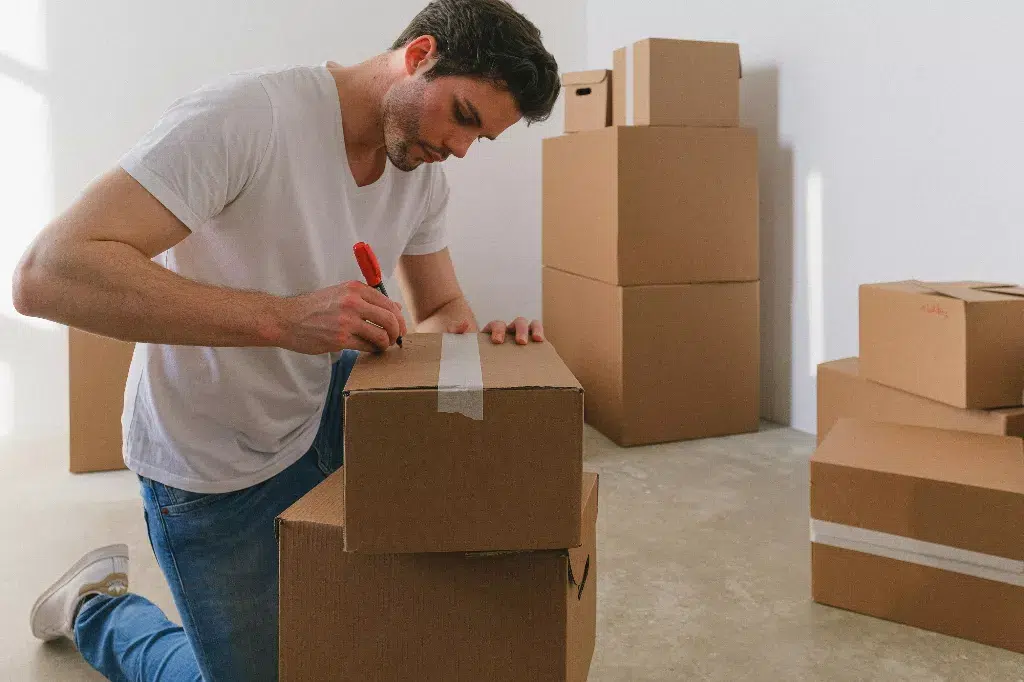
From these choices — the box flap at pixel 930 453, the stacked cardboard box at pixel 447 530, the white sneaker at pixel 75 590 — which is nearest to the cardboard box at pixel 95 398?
the white sneaker at pixel 75 590

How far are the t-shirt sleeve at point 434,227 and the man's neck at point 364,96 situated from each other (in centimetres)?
24

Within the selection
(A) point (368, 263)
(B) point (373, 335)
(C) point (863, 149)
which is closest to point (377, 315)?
(B) point (373, 335)

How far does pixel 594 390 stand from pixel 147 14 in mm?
2162

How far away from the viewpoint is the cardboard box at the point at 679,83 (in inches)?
111

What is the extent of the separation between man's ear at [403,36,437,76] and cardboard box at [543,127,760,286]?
5.56 feet

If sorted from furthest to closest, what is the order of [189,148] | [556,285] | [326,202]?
[556,285] < [326,202] < [189,148]

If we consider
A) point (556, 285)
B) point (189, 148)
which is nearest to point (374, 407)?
point (189, 148)

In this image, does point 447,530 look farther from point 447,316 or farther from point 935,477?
point 935,477

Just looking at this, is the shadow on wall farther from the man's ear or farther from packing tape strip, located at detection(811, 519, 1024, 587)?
the man's ear

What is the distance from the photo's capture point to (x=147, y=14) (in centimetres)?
329

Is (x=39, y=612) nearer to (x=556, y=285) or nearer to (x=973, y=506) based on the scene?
(x=973, y=506)

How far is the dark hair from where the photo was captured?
1151mm

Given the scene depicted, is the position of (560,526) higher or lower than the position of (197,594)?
higher

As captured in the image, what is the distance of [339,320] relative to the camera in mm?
972
